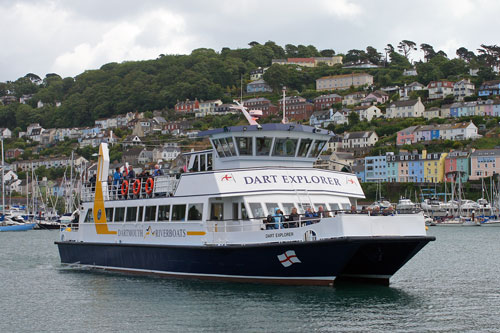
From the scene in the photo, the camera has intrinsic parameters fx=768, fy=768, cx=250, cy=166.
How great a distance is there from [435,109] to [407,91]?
66.3 ft

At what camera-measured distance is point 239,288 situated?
23.2 meters

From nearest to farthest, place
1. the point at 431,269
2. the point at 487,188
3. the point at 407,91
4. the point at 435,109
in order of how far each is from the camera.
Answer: the point at 431,269 → the point at 487,188 → the point at 435,109 → the point at 407,91

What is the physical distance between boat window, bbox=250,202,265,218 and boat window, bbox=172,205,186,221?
2585 millimetres

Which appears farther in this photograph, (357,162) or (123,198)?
(357,162)

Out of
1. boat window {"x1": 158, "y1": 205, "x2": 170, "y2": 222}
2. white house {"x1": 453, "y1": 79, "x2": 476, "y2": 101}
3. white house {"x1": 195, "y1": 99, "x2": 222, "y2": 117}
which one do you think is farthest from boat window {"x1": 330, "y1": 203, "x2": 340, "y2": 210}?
white house {"x1": 195, "y1": 99, "x2": 222, "y2": 117}

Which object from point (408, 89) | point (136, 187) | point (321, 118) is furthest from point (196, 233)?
point (408, 89)

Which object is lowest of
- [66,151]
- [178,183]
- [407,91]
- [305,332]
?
[305,332]

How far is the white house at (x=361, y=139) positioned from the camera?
14325cm

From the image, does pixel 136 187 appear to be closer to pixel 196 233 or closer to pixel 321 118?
pixel 196 233

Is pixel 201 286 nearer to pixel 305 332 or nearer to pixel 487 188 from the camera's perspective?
pixel 305 332

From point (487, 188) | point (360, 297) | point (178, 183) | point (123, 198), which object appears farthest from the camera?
point (487, 188)

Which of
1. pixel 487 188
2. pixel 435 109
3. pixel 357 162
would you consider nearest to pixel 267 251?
pixel 487 188

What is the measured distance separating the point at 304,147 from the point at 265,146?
1.45m

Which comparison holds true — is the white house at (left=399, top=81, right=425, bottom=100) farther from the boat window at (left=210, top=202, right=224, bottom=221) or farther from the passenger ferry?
the boat window at (left=210, top=202, right=224, bottom=221)
